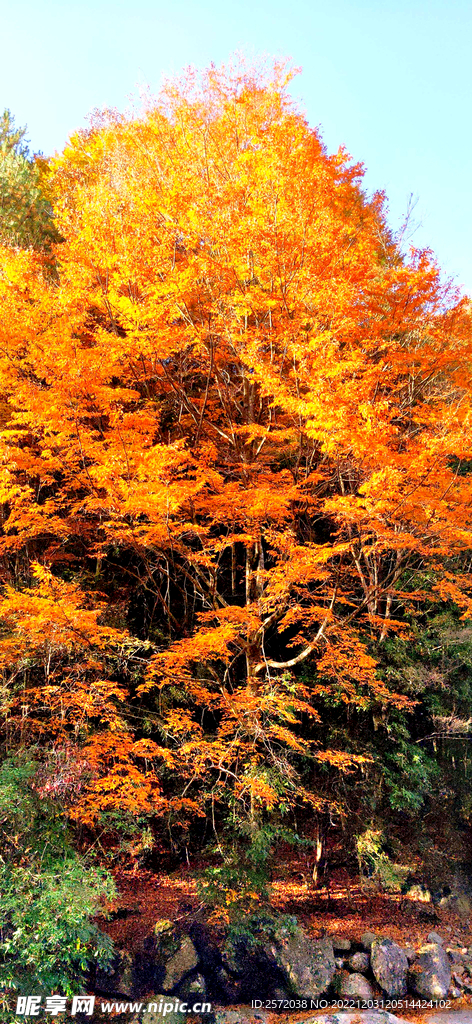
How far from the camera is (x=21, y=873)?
6.79m

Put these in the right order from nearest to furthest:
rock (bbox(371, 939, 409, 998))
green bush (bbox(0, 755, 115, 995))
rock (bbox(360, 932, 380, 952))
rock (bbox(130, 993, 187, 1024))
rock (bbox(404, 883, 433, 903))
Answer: green bush (bbox(0, 755, 115, 995)), rock (bbox(130, 993, 187, 1024)), rock (bbox(371, 939, 409, 998)), rock (bbox(360, 932, 380, 952)), rock (bbox(404, 883, 433, 903))

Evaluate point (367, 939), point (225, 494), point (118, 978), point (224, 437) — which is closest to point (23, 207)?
point (224, 437)

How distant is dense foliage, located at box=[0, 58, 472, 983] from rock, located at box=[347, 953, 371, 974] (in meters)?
1.77

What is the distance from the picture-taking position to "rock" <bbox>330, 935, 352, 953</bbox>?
31.8 ft

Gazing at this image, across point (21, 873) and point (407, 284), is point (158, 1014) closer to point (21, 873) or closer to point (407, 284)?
point (21, 873)

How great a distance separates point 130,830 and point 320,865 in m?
4.82

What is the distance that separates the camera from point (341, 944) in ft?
32.1

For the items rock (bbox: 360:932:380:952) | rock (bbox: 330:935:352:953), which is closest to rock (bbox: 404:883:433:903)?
rock (bbox: 360:932:380:952)

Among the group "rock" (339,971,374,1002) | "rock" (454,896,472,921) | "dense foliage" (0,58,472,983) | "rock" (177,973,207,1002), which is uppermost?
"dense foliage" (0,58,472,983)

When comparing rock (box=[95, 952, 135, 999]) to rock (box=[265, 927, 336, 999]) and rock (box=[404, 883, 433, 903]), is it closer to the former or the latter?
rock (box=[265, 927, 336, 999])

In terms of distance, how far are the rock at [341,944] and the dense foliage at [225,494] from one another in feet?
5.25

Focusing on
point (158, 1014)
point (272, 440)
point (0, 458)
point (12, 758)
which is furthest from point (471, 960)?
point (0, 458)

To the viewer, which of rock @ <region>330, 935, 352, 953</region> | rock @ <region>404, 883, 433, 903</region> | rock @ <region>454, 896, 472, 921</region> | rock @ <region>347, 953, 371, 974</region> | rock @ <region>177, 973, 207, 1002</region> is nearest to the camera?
rock @ <region>177, 973, 207, 1002</region>

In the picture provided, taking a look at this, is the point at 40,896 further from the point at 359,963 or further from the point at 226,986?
the point at 359,963
